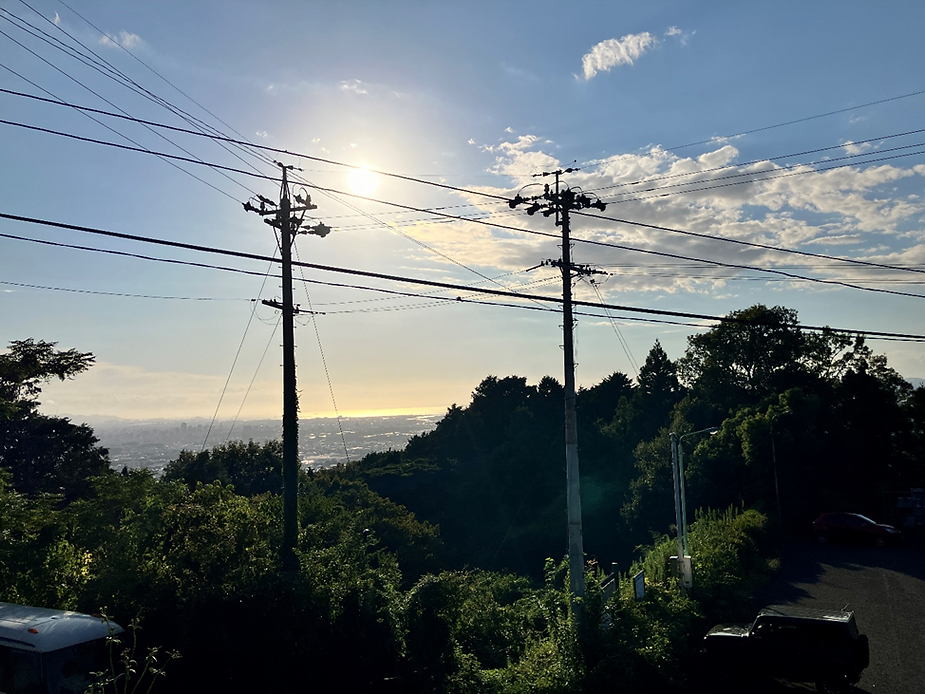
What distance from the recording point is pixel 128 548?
16.4m

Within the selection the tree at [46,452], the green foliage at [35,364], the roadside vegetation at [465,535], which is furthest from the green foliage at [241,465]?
the green foliage at [35,364]

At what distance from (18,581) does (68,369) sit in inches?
594

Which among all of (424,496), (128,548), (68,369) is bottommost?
(424,496)

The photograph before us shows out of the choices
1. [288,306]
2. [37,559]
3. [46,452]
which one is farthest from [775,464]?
[46,452]

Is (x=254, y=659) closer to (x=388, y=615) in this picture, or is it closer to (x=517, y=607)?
(x=388, y=615)

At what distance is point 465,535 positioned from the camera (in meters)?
63.1

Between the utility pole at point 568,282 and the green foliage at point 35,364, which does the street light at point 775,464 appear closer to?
the utility pole at point 568,282

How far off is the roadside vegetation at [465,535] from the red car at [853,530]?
213 cm

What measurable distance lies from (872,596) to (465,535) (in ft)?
150

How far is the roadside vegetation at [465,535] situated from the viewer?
47.6ft

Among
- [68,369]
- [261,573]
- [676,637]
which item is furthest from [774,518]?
[68,369]

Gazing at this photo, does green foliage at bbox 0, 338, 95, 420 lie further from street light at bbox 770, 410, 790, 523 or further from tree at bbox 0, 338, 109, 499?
street light at bbox 770, 410, 790, 523

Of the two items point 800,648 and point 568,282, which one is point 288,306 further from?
point 800,648

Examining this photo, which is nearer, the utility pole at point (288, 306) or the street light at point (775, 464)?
the utility pole at point (288, 306)
